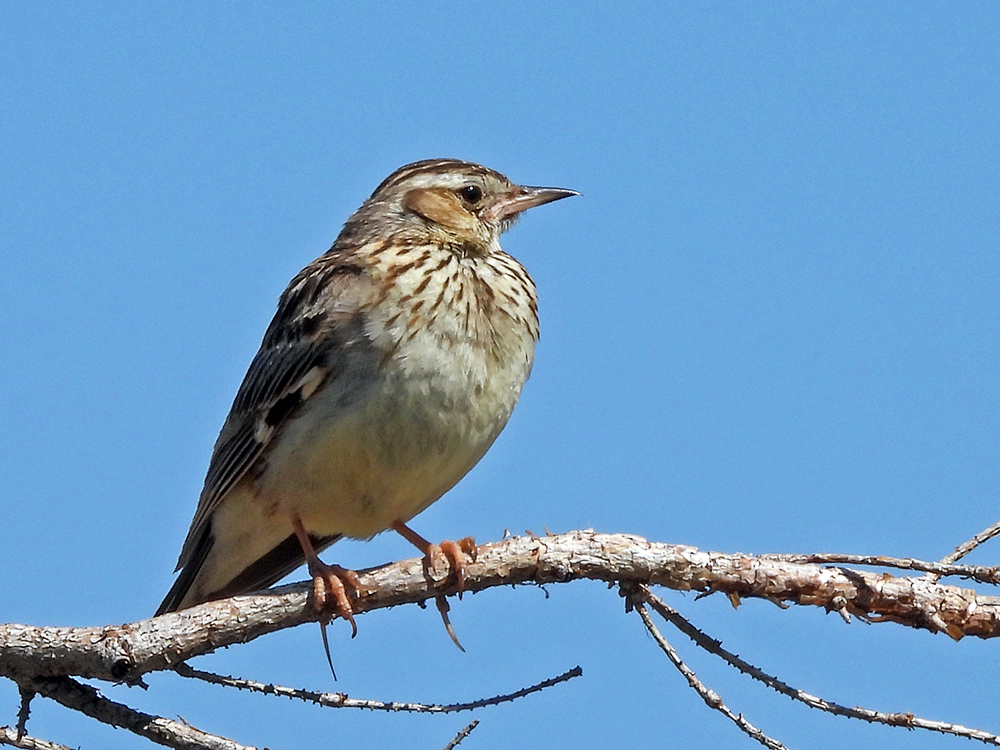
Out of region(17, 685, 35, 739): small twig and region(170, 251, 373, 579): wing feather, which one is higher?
region(170, 251, 373, 579): wing feather

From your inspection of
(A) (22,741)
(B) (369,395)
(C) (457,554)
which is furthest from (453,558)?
(A) (22,741)

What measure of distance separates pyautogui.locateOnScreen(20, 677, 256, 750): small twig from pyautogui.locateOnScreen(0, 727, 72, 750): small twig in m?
0.34

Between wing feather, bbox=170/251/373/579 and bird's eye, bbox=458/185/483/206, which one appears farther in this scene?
bird's eye, bbox=458/185/483/206

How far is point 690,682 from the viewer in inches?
206

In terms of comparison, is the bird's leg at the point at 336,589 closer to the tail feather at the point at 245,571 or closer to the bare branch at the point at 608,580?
the bare branch at the point at 608,580

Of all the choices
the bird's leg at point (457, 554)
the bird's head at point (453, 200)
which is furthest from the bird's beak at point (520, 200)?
the bird's leg at point (457, 554)

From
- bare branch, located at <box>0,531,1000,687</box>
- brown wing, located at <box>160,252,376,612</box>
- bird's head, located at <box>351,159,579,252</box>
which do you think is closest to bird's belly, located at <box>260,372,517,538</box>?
brown wing, located at <box>160,252,376,612</box>

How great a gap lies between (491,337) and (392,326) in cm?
53

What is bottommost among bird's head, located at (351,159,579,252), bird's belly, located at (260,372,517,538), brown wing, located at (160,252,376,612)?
bird's belly, located at (260,372,517,538)

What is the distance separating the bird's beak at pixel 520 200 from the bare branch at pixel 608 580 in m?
3.09

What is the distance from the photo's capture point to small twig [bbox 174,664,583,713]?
5230mm

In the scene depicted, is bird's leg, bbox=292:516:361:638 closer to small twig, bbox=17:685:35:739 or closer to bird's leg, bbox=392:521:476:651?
bird's leg, bbox=392:521:476:651

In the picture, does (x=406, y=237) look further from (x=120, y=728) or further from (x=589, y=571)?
(x=120, y=728)

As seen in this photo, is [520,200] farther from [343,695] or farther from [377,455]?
[343,695]
